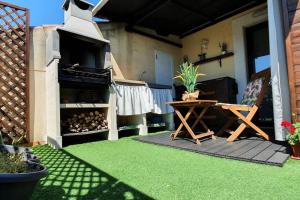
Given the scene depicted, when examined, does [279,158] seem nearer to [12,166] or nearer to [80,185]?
[80,185]

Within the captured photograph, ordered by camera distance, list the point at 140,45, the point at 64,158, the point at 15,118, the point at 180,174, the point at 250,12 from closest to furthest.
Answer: the point at 180,174 < the point at 64,158 < the point at 15,118 < the point at 250,12 < the point at 140,45

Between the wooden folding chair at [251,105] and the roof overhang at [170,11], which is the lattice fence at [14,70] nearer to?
the roof overhang at [170,11]

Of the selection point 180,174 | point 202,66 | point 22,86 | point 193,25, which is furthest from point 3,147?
point 193,25

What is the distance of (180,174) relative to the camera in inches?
75.8

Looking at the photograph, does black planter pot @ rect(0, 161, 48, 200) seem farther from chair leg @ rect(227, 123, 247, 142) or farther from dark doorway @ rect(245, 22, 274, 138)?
dark doorway @ rect(245, 22, 274, 138)

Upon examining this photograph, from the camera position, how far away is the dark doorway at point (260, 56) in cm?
460

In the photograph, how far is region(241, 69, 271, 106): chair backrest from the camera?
3.07 m

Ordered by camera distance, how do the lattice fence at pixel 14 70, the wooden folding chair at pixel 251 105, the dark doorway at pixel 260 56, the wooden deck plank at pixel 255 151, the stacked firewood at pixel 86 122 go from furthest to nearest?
the dark doorway at pixel 260 56 < the stacked firewood at pixel 86 122 < the lattice fence at pixel 14 70 < the wooden folding chair at pixel 251 105 < the wooden deck plank at pixel 255 151

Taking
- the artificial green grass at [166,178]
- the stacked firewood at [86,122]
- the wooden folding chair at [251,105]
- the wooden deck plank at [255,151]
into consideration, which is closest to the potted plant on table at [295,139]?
the artificial green grass at [166,178]

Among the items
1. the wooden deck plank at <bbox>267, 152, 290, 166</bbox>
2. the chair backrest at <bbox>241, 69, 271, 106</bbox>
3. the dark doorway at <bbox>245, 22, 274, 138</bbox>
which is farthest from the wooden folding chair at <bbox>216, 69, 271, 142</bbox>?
the dark doorway at <bbox>245, 22, 274, 138</bbox>

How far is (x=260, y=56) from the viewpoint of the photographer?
4.99 meters

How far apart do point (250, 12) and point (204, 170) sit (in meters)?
4.53

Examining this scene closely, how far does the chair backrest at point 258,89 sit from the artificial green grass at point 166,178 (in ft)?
3.90

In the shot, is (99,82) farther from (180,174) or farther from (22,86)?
(180,174)
